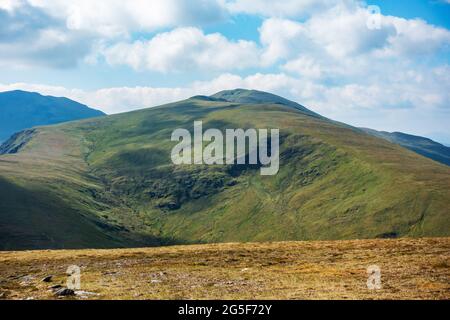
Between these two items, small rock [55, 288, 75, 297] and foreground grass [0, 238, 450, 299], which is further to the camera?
foreground grass [0, 238, 450, 299]

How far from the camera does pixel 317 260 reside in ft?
172

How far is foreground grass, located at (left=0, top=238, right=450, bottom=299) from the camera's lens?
34406mm

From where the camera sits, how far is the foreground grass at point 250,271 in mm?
34406

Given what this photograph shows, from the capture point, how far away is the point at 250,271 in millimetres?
46312

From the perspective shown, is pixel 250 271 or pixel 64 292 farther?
pixel 250 271

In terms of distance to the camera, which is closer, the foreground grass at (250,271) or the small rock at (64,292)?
the small rock at (64,292)

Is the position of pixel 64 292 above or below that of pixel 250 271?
above

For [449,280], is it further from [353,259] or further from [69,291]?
[69,291]
